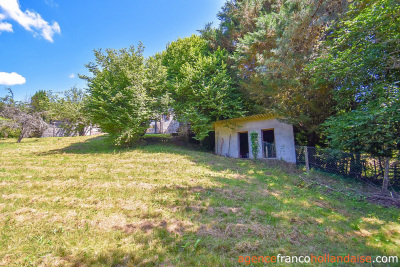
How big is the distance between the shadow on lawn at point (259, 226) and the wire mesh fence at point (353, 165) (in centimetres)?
183

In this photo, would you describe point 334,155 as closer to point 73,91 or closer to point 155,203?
point 155,203

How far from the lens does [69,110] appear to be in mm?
17812

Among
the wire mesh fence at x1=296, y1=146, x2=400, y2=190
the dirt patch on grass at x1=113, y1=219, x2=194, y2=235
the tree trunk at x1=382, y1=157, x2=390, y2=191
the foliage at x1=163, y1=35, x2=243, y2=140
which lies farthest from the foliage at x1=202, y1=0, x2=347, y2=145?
the dirt patch on grass at x1=113, y1=219, x2=194, y2=235

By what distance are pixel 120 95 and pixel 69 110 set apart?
12116mm

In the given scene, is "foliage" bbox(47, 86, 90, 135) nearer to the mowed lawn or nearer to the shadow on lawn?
the mowed lawn

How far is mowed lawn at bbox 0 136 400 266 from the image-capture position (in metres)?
2.32

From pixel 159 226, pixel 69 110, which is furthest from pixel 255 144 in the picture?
pixel 69 110

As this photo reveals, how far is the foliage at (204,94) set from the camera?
11.3 meters

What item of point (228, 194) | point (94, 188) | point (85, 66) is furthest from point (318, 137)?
point (85, 66)

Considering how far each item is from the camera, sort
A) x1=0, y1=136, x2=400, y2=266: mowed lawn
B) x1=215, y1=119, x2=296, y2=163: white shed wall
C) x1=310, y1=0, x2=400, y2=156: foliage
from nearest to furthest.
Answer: x1=0, y1=136, x2=400, y2=266: mowed lawn < x1=310, y1=0, x2=400, y2=156: foliage < x1=215, y1=119, x2=296, y2=163: white shed wall

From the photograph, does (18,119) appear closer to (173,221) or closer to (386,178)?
(173,221)

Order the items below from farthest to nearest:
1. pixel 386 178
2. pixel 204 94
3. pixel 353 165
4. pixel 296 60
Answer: pixel 204 94 < pixel 296 60 < pixel 353 165 < pixel 386 178

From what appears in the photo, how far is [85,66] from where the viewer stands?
11.6 meters

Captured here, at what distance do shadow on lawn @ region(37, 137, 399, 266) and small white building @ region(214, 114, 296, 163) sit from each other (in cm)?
466
